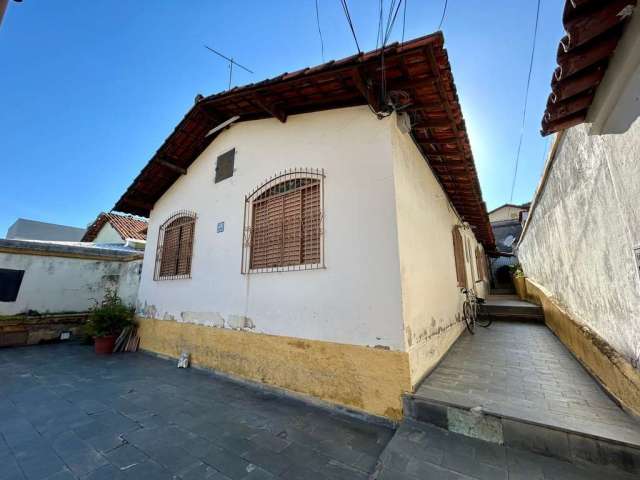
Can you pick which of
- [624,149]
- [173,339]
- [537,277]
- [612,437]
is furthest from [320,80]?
[537,277]

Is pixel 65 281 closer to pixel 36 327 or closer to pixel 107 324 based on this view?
pixel 36 327

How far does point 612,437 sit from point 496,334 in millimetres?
5366

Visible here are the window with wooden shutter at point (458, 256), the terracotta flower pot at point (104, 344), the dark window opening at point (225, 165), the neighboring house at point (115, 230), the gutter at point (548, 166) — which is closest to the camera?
the gutter at point (548, 166)

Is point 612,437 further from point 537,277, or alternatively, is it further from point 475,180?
point 537,277

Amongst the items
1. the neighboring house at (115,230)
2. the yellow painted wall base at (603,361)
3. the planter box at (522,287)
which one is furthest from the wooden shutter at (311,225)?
the neighboring house at (115,230)

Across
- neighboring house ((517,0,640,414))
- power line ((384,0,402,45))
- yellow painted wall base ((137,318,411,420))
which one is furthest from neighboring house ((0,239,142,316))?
neighboring house ((517,0,640,414))

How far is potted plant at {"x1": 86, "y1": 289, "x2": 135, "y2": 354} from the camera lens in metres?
6.56

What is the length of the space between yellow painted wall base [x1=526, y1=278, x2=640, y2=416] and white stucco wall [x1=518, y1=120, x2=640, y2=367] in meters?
0.12

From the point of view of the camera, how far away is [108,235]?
1458 cm

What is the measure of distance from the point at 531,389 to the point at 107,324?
8.89 metres

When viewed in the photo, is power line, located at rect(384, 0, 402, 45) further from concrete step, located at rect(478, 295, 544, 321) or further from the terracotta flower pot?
concrete step, located at rect(478, 295, 544, 321)

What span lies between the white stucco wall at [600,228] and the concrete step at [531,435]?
3.31 feet

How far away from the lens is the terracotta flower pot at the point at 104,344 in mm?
6517

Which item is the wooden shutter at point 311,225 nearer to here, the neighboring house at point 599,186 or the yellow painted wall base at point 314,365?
the yellow painted wall base at point 314,365
